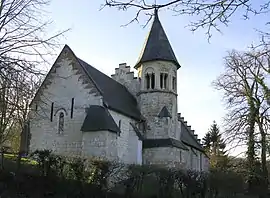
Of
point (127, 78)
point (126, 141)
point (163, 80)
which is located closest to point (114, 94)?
point (126, 141)

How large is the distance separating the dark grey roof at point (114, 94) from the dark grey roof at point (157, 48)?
3068 millimetres

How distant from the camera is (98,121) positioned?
26.3 m

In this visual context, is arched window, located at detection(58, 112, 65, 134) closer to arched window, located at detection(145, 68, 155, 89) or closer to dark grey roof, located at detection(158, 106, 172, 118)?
dark grey roof, located at detection(158, 106, 172, 118)

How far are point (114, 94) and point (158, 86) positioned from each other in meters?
4.12

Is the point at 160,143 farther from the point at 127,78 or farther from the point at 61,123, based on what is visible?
the point at 61,123

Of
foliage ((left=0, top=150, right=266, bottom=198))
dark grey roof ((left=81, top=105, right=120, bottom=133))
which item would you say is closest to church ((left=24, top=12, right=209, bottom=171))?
dark grey roof ((left=81, top=105, right=120, bottom=133))

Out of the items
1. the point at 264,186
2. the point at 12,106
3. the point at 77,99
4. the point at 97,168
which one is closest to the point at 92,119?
the point at 77,99

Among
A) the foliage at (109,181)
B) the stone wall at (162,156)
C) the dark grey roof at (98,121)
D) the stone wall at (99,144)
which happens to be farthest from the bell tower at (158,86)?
the foliage at (109,181)

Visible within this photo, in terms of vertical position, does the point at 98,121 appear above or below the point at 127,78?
below

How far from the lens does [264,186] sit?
2564 centimetres

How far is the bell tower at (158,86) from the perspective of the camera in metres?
32.0

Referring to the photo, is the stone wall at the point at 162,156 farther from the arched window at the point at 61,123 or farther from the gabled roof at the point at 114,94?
the arched window at the point at 61,123

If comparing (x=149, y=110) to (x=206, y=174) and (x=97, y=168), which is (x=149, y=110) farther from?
(x=97, y=168)

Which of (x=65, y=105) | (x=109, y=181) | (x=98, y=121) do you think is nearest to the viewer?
(x=109, y=181)
